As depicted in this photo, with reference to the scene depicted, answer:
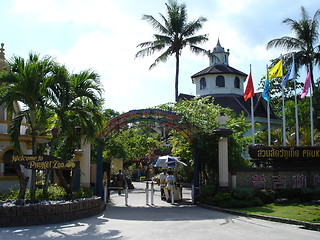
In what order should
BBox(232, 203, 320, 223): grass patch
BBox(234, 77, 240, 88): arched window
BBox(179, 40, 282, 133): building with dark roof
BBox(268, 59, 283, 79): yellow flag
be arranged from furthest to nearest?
1. BBox(234, 77, 240, 88): arched window
2. BBox(179, 40, 282, 133): building with dark roof
3. BBox(268, 59, 283, 79): yellow flag
4. BBox(232, 203, 320, 223): grass patch

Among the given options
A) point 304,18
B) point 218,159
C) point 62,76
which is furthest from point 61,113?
point 304,18

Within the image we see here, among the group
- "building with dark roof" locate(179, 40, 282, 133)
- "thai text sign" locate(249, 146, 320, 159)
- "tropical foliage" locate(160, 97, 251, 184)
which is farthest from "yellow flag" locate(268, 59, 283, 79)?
"building with dark roof" locate(179, 40, 282, 133)

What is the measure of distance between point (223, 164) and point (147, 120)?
459 cm

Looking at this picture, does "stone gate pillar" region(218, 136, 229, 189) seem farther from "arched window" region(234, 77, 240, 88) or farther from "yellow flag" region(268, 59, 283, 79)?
"arched window" region(234, 77, 240, 88)

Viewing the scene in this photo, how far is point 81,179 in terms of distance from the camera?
18.8 meters

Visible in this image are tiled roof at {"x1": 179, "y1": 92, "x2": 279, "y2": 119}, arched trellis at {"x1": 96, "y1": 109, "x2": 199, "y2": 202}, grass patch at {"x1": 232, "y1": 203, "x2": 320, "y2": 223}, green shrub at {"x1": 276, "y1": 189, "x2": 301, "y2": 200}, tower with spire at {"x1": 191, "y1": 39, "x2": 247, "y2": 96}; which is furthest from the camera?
tower with spire at {"x1": 191, "y1": 39, "x2": 247, "y2": 96}

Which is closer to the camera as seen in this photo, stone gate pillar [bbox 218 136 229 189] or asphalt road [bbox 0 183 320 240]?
asphalt road [bbox 0 183 320 240]

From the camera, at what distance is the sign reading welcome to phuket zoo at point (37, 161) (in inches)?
520

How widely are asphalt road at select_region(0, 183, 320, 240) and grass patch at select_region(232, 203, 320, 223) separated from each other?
85 centimetres

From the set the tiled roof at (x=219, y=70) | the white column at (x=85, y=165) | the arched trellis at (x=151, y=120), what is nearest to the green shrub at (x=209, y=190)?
the arched trellis at (x=151, y=120)

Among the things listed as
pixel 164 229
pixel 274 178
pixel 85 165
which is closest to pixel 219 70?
pixel 274 178

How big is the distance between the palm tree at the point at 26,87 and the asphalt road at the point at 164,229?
2.45m

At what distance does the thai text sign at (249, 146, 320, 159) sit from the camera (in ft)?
64.8

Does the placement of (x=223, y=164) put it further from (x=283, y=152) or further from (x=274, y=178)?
(x=283, y=152)
